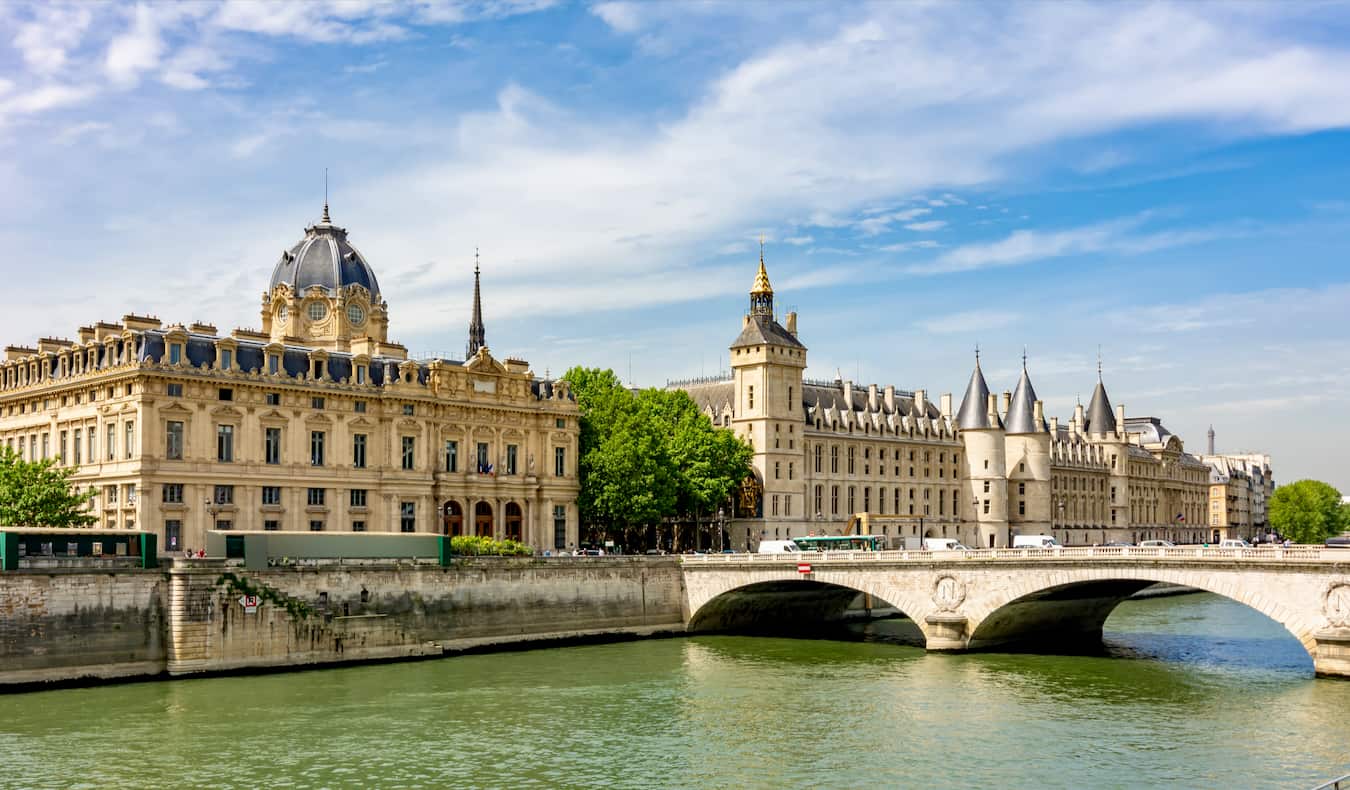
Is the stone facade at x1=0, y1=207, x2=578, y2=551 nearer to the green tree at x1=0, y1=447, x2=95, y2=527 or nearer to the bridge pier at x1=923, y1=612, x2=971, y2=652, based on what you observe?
the green tree at x1=0, y1=447, x2=95, y2=527

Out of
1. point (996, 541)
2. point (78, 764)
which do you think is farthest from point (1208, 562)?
point (996, 541)

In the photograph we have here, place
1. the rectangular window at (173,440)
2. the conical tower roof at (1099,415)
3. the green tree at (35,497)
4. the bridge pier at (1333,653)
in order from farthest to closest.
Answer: the conical tower roof at (1099,415) → the rectangular window at (173,440) → the green tree at (35,497) → the bridge pier at (1333,653)

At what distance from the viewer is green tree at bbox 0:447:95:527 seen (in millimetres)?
72062

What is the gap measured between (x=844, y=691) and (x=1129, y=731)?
42.7ft

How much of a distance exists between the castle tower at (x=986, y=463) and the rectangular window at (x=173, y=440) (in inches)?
3398

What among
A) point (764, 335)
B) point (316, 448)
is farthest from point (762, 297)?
point (316, 448)

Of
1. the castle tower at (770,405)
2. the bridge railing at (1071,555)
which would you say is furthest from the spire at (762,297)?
the bridge railing at (1071,555)

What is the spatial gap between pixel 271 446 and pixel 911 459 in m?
75.1

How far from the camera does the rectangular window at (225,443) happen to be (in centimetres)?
8088

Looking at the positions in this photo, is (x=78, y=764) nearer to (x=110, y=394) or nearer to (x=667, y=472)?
(x=110, y=394)

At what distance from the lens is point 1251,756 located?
44.5 metres

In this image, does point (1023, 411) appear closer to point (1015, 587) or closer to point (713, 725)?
point (1015, 587)

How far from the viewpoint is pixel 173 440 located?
259 feet

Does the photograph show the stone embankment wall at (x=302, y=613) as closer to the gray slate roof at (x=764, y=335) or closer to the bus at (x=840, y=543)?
the bus at (x=840, y=543)
